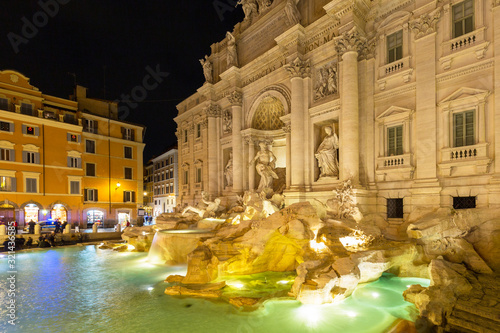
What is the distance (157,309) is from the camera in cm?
754

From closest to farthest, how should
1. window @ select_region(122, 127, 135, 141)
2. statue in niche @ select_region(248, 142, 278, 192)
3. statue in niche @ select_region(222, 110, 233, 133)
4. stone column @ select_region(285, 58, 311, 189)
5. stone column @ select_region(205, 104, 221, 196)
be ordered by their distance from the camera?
stone column @ select_region(285, 58, 311, 189) < statue in niche @ select_region(248, 142, 278, 192) < statue in niche @ select_region(222, 110, 233, 133) < stone column @ select_region(205, 104, 221, 196) < window @ select_region(122, 127, 135, 141)

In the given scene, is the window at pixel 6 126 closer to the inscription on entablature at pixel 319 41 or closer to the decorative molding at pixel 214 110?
the decorative molding at pixel 214 110

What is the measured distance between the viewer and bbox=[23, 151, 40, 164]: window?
24.3 m

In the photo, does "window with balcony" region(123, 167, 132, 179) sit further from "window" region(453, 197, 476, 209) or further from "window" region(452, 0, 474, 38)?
"window" region(452, 0, 474, 38)

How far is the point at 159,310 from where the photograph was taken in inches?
294

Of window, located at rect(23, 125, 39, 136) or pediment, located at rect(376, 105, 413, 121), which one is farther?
window, located at rect(23, 125, 39, 136)

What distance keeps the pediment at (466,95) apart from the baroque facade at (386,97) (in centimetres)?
4

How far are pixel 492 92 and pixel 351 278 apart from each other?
343 inches

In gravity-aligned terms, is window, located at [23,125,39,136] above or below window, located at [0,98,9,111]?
below

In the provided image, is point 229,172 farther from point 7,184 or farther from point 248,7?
point 7,184

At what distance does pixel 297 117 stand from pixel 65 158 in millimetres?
23940

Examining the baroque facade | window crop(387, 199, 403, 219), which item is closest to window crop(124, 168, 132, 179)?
the baroque facade

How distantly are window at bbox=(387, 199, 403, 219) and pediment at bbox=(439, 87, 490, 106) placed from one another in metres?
4.53

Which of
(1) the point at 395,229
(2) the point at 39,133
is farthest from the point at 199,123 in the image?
(1) the point at 395,229
